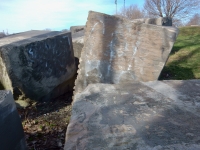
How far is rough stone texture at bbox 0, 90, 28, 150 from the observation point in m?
1.36

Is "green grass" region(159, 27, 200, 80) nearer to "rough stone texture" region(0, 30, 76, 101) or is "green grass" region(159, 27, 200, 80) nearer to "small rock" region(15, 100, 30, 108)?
"rough stone texture" region(0, 30, 76, 101)

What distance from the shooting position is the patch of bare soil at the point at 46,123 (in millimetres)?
2014

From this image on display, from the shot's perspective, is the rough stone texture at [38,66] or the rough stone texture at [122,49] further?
the rough stone texture at [38,66]

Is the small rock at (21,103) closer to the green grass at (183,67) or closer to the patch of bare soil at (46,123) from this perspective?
the patch of bare soil at (46,123)


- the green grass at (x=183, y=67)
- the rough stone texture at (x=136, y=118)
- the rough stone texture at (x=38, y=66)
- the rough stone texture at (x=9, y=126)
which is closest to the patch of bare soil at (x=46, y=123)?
the rough stone texture at (x=38, y=66)

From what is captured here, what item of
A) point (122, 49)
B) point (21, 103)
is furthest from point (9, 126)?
point (122, 49)

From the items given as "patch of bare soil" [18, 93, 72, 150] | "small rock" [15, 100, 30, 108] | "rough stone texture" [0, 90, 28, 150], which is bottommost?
"patch of bare soil" [18, 93, 72, 150]

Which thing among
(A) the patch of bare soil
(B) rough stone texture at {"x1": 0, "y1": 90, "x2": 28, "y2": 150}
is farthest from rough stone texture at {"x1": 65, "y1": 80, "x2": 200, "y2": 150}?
(A) the patch of bare soil

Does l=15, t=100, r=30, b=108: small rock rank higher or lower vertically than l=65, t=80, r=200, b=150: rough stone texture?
lower

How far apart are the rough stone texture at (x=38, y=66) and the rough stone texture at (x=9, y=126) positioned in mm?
995

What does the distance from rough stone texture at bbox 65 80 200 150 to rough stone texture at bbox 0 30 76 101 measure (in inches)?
45.4

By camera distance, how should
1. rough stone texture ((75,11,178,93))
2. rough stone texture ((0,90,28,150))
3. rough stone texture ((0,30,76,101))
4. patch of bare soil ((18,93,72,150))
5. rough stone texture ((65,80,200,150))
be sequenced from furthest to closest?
rough stone texture ((0,30,76,101)) → rough stone texture ((75,11,178,93)) → patch of bare soil ((18,93,72,150)) → rough stone texture ((0,90,28,150)) → rough stone texture ((65,80,200,150))

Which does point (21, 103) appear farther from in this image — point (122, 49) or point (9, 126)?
point (122, 49)

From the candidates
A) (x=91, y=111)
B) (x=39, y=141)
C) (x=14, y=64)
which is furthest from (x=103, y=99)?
(x=14, y=64)
